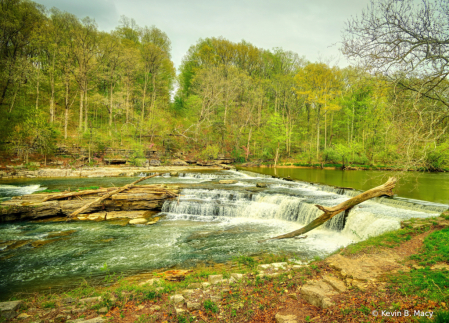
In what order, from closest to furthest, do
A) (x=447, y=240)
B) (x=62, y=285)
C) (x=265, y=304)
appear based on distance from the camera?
(x=265, y=304) → (x=447, y=240) → (x=62, y=285)

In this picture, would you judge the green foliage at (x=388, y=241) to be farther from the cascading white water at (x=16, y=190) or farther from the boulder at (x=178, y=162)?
the boulder at (x=178, y=162)

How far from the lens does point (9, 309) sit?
354cm

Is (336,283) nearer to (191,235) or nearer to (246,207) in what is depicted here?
(191,235)

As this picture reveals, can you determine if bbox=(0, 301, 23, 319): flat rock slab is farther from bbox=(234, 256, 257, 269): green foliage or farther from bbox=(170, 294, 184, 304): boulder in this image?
bbox=(234, 256, 257, 269): green foliage

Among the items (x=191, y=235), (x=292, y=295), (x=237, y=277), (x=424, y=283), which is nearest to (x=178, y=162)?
(x=191, y=235)

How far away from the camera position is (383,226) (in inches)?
311

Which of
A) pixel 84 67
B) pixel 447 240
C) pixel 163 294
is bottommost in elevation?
pixel 163 294

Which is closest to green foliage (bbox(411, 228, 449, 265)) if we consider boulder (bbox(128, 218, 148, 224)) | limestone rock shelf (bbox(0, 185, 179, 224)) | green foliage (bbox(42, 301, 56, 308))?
green foliage (bbox(42, 301, 56, 308))

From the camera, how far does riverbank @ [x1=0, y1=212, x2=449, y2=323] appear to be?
10.0 ft

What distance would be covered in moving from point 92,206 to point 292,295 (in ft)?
36.1

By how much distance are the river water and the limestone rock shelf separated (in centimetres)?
60

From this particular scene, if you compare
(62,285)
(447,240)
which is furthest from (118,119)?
(447,240)

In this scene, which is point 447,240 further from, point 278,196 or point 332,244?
point 278,196

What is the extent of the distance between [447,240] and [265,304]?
4695 millimetres
